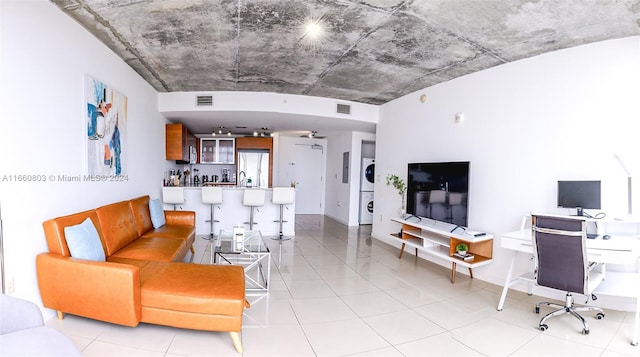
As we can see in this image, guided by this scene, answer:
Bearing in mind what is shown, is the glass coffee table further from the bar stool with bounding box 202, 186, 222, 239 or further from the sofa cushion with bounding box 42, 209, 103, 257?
the bar stool with bounding box 202, 186, 222, 239

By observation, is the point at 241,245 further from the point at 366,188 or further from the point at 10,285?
the point at 366,188

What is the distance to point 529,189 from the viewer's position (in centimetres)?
324

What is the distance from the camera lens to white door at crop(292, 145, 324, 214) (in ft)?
28.2

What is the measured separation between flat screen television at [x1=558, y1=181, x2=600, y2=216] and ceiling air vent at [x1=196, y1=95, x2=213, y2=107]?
5.04 metres

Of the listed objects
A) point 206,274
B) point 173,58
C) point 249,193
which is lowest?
point 206,274

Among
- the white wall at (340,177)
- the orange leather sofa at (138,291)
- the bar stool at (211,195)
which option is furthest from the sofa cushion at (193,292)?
the white wall at (340,177)

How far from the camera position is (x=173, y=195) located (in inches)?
206

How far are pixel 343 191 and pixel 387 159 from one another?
90.4 inches

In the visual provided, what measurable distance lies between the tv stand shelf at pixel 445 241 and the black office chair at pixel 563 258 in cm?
82

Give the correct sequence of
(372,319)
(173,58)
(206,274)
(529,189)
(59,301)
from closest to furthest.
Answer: (59,301) < (206,274) < (372,319) < (529,189) < (173,58)

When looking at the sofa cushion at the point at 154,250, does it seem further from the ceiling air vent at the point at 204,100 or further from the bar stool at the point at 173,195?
the ceiling air vent at the point at 204,100

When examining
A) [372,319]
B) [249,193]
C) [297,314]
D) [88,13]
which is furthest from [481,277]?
[88,13]

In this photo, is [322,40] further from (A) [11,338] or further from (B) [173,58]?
(A) [11,338]

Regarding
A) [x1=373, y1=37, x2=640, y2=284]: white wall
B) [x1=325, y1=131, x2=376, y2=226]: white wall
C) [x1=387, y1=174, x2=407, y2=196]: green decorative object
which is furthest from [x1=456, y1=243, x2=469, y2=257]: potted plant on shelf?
[x1=325, y1=131, x2=376, y2=226]: white wall
